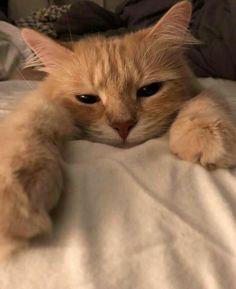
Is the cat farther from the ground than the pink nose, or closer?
farther from the ground

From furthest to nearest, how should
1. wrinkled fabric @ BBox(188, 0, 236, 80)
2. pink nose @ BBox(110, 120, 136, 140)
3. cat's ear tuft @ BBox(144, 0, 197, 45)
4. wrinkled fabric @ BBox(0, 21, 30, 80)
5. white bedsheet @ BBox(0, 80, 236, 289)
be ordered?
wrinkled fabric @ BBox(0, 21, 30, 80) → wrinkled fabric @ BBox(188, 0, 236, 80) → cat's ear tuft @ BBox(144, 0, 197, 45) → pink nose @ BBox(110, 120, 136, 140) → white bedsheet @ BBox(0, 80, 236, 289)

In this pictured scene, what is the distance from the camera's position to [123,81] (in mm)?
892

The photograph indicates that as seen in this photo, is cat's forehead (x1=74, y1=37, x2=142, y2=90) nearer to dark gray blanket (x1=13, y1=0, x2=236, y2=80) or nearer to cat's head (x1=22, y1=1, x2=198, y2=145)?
cat's head (x1=22, y1=1, x2=198, y2=145)

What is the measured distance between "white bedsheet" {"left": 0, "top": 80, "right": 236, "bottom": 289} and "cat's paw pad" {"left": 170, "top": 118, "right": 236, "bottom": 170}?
0.06ft

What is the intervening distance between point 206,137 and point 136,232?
0.81 ft

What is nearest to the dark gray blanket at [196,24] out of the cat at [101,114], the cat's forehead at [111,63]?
the cat at [101,114]

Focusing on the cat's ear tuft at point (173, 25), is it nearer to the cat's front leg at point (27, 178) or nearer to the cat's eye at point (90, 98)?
the cat's eye at point (90, 98)

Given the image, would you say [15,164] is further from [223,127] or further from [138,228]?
[223,127]

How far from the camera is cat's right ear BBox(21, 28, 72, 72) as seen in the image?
3.31 ft

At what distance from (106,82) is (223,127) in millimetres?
287

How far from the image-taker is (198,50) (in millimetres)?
1926

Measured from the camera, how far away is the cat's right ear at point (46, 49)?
101 cm

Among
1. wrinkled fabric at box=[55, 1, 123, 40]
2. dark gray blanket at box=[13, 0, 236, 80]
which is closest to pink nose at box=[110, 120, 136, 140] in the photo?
dark gray blanket at box=[13, 0, 236, 80]

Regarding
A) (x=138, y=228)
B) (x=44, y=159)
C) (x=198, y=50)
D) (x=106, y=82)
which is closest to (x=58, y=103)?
(x=106, y=82)
